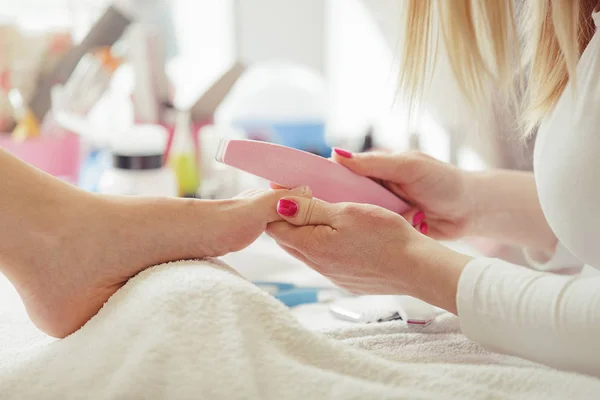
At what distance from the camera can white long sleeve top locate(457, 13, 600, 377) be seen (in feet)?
1.79

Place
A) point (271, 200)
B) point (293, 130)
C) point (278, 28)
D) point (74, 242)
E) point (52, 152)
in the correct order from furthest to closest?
1. point (278, 28)
2. point (293, 130)
3. point (52, 152)
4. point (271, 200)
5. point (74, 242)

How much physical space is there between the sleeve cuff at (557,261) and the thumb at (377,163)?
22 cm

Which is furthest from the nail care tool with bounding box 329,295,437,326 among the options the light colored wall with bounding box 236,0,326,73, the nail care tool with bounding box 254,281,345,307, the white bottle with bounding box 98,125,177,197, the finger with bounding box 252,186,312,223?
the light colored wall with bounding box 236,0,326,73

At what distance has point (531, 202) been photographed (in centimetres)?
89

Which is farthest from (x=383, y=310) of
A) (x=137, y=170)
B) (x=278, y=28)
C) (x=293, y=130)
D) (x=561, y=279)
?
(x=278, y=28)

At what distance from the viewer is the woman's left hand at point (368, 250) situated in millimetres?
621

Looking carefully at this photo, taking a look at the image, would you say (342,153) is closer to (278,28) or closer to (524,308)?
(524,308)

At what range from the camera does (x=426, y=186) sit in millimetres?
862

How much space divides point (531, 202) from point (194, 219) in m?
0.46

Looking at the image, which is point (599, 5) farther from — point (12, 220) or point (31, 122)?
point (31, 122)

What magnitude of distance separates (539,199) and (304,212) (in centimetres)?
24

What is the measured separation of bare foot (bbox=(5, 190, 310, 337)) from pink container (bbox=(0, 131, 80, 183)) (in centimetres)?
73

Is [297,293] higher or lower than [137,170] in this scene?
lower

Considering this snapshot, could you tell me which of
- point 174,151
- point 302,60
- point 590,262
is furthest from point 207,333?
point 302,60
